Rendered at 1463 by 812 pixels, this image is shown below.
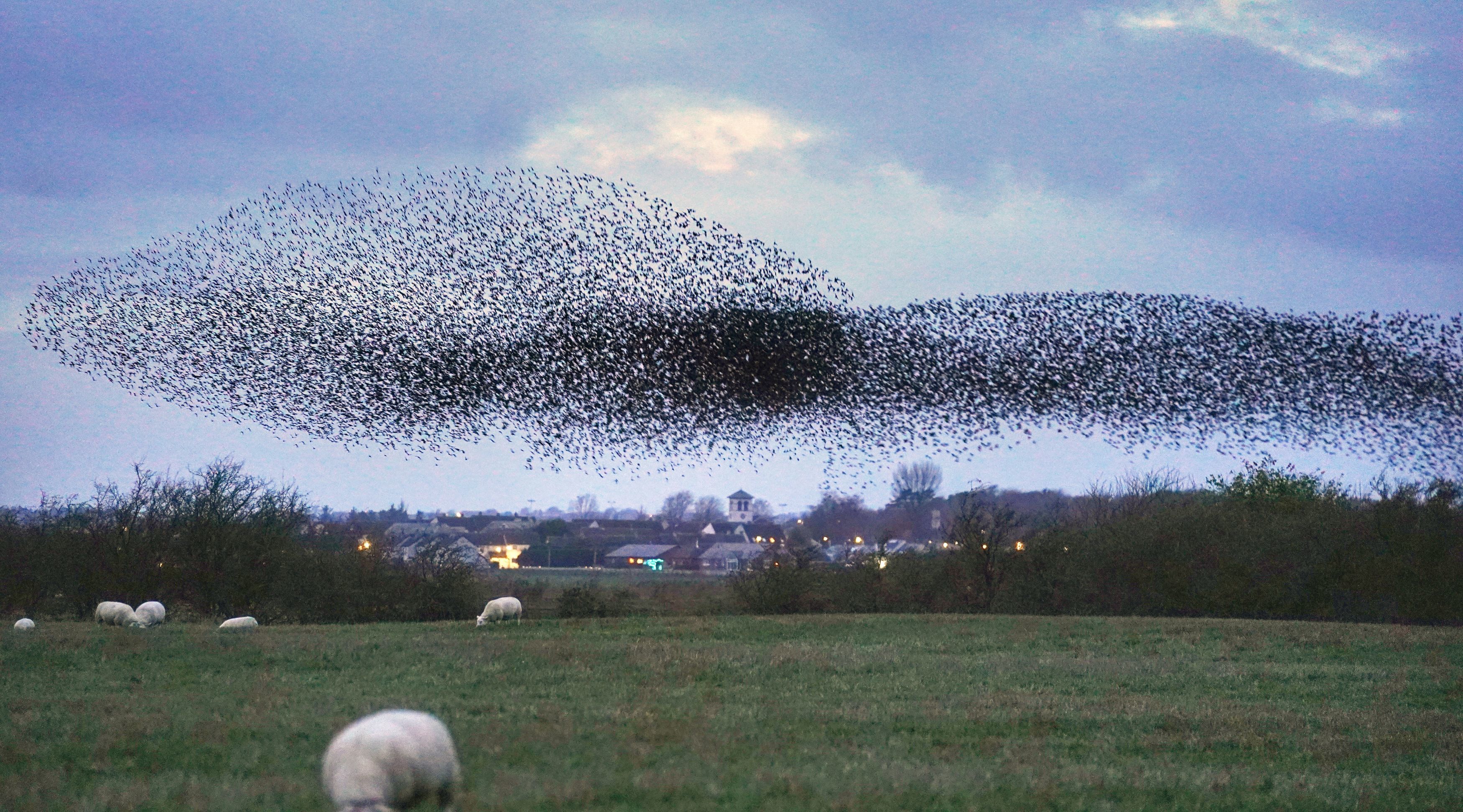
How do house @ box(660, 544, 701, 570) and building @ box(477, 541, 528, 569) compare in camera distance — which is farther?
building @ box(477, 541, 528, 569)

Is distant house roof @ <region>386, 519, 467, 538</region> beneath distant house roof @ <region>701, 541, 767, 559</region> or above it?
above

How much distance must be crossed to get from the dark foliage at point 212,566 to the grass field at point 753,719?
1206 cm

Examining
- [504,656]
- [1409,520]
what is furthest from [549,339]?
[1409,520]

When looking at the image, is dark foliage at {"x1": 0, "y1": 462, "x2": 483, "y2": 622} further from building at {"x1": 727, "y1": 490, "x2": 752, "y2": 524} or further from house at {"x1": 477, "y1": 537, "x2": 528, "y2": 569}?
building at {"x1": 727, "y1": 490, "x2": 752, "y2": 524}

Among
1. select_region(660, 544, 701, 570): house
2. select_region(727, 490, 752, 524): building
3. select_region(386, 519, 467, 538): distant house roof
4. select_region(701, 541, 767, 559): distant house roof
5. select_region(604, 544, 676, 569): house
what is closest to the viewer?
select_region(386, 519, 467, 538): distant house roof

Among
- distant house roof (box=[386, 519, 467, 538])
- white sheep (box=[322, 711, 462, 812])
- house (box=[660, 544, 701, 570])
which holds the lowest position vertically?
house (box=[660, 544, 701, 570])

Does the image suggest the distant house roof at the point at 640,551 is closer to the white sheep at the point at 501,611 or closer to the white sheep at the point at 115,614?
the white sheep at the point at 501,611

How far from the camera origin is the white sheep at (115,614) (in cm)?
2798

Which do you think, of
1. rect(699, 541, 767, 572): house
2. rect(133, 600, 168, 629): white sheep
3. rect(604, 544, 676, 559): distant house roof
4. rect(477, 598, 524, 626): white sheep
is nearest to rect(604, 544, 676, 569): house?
rect(604, 544, 676, 559): distant house roof

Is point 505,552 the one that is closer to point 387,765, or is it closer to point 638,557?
point 638,557

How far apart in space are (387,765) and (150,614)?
86.4ft

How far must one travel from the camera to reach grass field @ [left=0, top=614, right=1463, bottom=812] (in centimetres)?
809

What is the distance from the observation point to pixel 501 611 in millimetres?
28125

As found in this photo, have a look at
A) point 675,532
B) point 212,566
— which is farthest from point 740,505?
point 212,566
